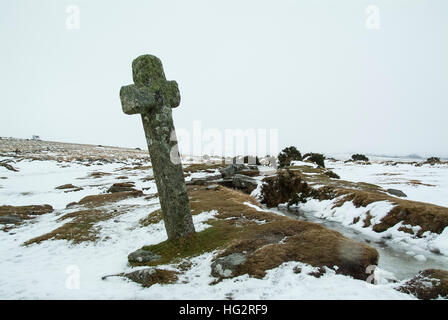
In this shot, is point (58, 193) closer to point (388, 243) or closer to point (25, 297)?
point (25, 297)

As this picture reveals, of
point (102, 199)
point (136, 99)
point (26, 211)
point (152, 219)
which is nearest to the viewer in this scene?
point (136, 99)

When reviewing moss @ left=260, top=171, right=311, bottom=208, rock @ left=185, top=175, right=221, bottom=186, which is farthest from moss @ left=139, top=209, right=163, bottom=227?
rock @ left=185, top=175, right=221, bottom=186

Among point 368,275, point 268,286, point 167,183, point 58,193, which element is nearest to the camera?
point 268,286

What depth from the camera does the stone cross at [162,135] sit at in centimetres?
763

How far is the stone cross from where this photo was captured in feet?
25.0

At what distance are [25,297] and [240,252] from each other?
4.84 m

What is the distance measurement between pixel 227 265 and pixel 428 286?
12.8ft

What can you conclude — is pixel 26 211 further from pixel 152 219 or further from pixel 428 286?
pixel 428 286

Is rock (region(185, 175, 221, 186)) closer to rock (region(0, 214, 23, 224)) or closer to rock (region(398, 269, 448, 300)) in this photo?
rock (region(0, 214, 23, 224))

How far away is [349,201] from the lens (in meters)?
15.7

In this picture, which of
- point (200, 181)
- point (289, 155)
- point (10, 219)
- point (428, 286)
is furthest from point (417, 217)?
point (289, 155)

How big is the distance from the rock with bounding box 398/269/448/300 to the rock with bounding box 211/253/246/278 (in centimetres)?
322

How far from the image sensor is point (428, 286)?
468 cm
